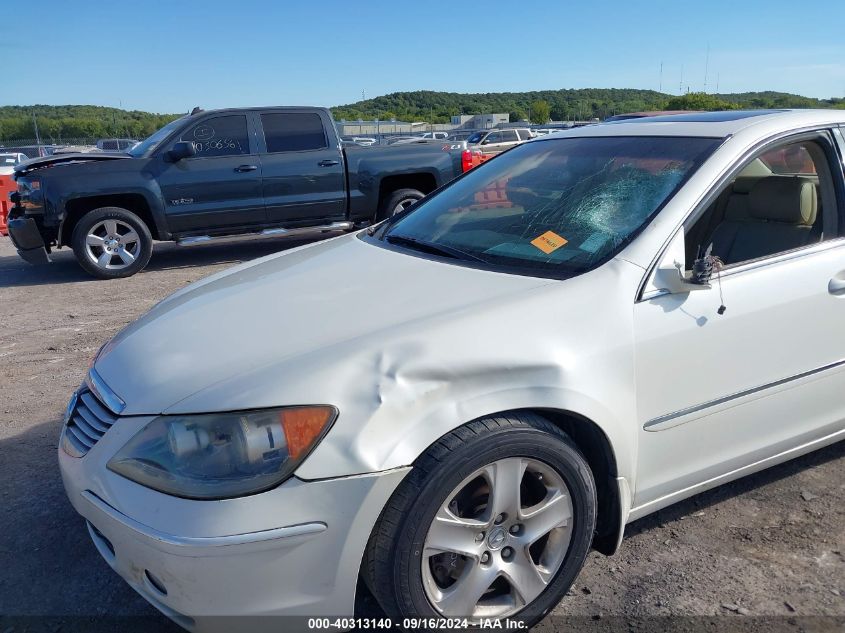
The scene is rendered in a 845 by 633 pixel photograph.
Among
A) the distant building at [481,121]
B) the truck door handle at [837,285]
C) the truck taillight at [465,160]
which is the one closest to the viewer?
the truck door handle at [837,285]

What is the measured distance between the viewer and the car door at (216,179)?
27.4ft

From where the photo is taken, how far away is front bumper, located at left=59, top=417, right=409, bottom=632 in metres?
1.88

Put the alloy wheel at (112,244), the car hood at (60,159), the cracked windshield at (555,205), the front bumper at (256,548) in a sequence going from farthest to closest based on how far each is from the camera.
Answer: the alloy wheel at (112,244) < the car hood at (60,159) < the cracked windshield at (555,205) < the front bumper at (256,548)

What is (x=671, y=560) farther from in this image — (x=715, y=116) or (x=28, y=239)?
(x=28, y=239)

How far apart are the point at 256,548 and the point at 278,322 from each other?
795mm

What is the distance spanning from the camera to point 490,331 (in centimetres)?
218

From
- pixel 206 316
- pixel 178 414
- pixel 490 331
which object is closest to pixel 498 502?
pixel 490 331

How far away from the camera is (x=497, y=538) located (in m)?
2.23

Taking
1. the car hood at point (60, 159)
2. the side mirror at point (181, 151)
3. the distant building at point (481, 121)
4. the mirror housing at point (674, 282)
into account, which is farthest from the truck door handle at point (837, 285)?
the distant building at point (481, 121)

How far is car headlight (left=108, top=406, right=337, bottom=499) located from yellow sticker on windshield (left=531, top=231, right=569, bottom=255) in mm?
1129

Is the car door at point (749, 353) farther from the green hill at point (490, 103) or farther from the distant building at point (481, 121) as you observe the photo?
the green hill at point (490, 103)

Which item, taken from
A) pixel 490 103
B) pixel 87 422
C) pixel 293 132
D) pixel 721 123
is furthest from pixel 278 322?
pixel 490 103

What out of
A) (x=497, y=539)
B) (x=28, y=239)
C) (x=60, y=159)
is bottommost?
(x=497, y=539)

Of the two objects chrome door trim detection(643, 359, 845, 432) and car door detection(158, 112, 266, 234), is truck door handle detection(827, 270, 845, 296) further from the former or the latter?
car door detection(158, 112, 266, 234)
